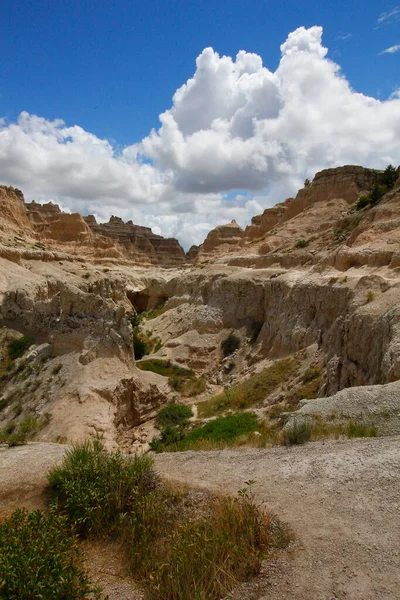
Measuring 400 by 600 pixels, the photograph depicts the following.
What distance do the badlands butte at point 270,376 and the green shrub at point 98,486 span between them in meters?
0.52

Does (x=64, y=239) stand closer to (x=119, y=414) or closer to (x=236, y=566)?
(x=119, y=414)

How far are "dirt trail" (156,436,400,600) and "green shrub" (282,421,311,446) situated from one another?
0.93 feet

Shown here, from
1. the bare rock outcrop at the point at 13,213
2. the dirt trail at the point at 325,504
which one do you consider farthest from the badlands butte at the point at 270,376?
the bare rock outcrop at the point at 13,213

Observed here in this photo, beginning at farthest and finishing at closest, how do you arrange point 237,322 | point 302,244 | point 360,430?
point 302,244 → point 237,322 → point 360,430

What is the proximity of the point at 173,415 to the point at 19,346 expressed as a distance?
7899 mm

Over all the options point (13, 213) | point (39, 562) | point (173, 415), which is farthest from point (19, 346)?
point (13, 213)

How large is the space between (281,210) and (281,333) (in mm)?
31437

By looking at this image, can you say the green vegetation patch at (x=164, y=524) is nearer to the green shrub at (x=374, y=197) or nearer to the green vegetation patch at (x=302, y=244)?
the green vegetation patch at (x=302, y=244)

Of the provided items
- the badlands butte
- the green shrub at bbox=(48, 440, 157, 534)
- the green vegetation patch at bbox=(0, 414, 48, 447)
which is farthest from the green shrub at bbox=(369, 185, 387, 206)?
the green shrub at bbox=(48, 440, 157, 534)

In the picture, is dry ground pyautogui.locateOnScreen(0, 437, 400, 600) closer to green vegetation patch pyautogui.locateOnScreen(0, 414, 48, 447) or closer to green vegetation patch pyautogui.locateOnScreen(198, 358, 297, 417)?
green vegetation patch pyautogui.locateOnScreen(0, 414, 48, 447)

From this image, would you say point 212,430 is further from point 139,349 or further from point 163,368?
point 139,349

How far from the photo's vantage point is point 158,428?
55.5 feet

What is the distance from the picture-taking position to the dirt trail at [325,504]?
4.36m

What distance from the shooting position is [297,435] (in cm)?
805
